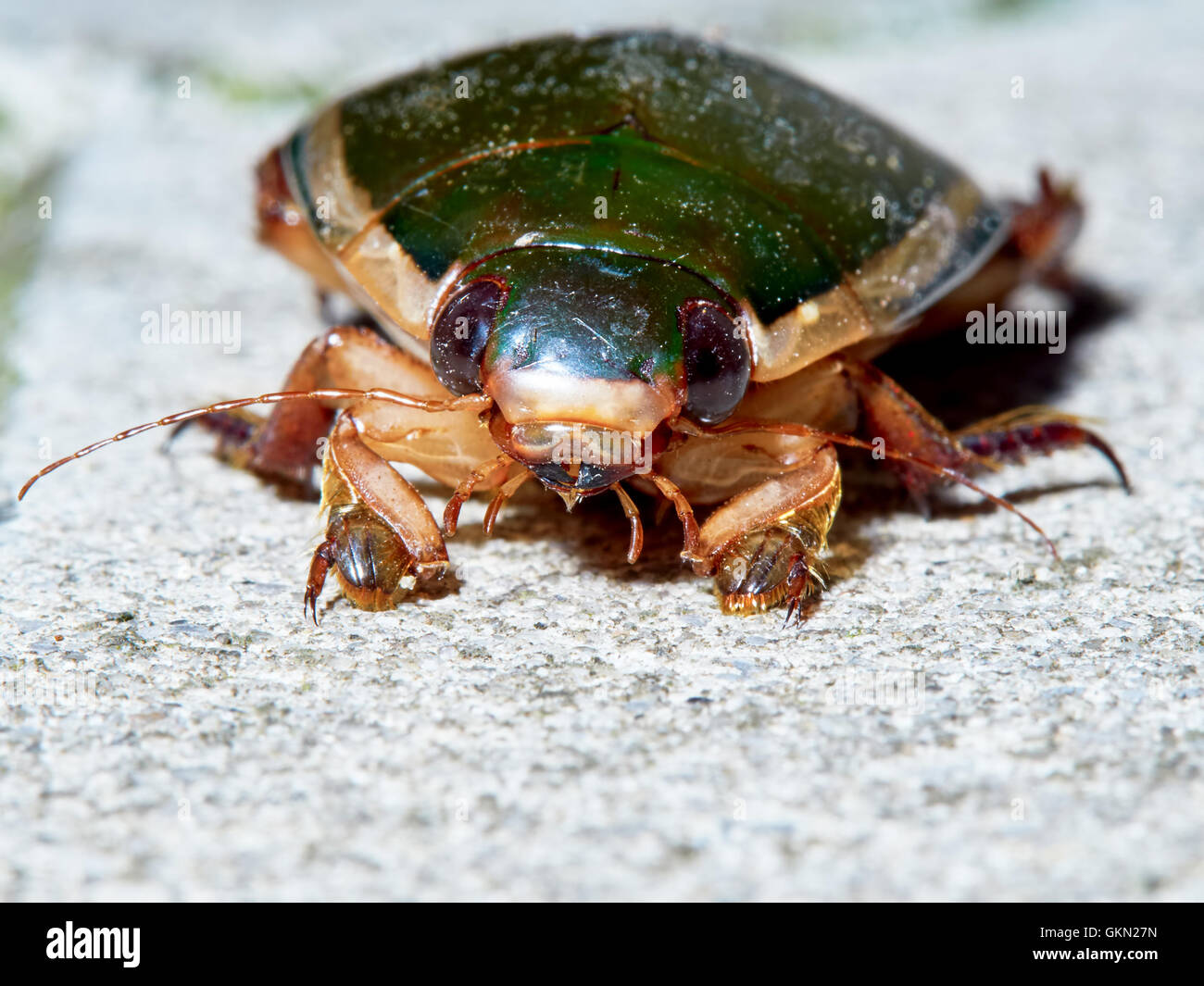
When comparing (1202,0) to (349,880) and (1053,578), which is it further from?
(349,880)

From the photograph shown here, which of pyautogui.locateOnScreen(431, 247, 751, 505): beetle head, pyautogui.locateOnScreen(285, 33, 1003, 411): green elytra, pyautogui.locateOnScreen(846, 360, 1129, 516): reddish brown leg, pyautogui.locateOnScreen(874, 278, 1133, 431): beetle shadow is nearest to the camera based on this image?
pyautogui.locateOnScreen(431, 247, 751, 505): beetle head

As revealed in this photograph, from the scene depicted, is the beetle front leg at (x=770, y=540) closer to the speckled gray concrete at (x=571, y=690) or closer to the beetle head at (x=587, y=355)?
the speckled gray concrete at (x=571, y=690)

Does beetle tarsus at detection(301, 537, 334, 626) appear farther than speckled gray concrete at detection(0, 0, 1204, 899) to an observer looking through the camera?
Yes

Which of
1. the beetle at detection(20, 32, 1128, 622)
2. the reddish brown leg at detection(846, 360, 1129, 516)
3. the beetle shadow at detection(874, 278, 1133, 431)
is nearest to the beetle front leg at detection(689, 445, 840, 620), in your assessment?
the beetle at detection(20, 32, 1128, 622)

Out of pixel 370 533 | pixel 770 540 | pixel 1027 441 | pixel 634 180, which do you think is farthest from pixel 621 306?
pixel 1027 441

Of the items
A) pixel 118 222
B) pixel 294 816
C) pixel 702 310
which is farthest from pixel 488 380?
pixel 118 222

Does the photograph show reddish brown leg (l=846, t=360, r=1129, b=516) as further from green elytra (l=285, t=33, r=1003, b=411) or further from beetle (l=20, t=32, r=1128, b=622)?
green elytra (l=285, t=33, r=1003, b=411)

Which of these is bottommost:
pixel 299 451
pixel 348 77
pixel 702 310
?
pixel 299 451

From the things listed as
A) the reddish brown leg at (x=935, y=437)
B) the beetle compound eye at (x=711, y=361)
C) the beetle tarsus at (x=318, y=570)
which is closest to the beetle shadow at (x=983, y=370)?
the reddish brown leg at (x=935, y=437)
